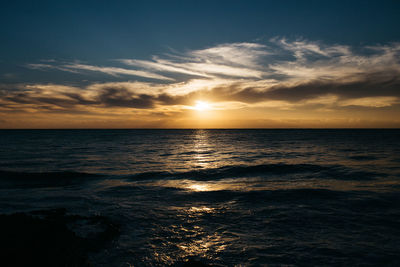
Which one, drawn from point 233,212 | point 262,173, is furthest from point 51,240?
point 262,173

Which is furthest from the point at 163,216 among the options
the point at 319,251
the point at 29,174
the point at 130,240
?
the point at 29,174

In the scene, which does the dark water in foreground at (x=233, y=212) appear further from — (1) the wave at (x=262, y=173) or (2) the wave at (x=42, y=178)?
(1) the wave at (x=262, y=173)

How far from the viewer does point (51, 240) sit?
7.15 metres

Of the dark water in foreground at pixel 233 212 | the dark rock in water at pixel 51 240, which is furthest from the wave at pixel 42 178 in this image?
the dark rock in water at pixel 51 240

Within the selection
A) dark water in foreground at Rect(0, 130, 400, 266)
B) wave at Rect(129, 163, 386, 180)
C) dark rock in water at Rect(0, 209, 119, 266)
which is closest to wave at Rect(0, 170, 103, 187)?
dark water in foreground at Rect(0, 130, 400, 266)

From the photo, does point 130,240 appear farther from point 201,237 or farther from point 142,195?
point 142,195

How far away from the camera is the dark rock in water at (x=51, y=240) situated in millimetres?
5957

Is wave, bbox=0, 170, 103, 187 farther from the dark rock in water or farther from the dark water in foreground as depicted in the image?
the dark rock in water

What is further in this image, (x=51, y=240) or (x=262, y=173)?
(x=262, y=173)

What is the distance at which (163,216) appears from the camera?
35.3 feet

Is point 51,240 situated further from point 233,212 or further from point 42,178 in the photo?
point 42,178

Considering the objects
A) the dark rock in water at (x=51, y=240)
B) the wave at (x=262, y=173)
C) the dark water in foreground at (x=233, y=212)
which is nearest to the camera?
the dark rock in water at (x=51, y=240)

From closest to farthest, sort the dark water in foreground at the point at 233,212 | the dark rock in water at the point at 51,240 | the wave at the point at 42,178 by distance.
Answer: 1. the dark rock in water at the point at 51,240
2. the dark water in foreground at the point at 233,212
3. the wave at the point at 42,178

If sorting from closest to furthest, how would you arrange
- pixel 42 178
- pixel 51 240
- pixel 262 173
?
pixel 51 240 → pixel 42 178 → pixel 262 173
